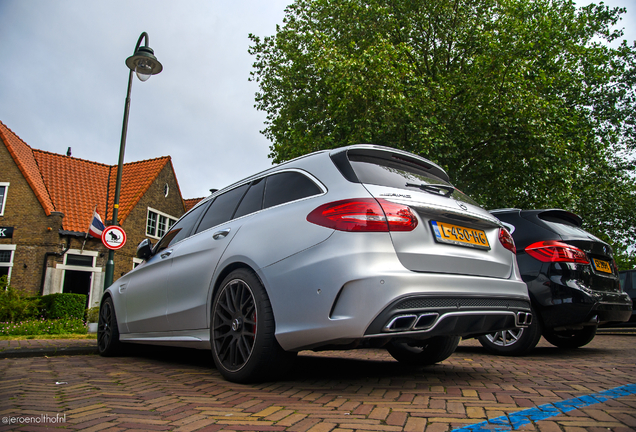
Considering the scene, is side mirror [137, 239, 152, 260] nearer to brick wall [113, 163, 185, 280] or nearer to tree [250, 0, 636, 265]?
tree [250, 0, 636, 265]

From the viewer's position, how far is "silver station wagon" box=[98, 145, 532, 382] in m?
2.88

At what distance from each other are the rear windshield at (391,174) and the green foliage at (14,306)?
48.1ft

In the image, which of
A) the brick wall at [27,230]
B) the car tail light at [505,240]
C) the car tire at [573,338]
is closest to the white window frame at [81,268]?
the brick wall at [27,230]

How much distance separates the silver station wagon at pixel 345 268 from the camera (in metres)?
2.88

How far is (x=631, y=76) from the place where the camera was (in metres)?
21.7

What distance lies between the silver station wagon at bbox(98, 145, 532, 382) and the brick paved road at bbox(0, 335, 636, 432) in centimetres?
34

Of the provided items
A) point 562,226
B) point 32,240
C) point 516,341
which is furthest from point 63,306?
point 562,226

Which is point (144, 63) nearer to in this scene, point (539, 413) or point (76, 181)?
point (539, 413)

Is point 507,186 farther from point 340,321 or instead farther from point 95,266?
point 95,266

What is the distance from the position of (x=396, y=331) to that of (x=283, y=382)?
1.24 metres

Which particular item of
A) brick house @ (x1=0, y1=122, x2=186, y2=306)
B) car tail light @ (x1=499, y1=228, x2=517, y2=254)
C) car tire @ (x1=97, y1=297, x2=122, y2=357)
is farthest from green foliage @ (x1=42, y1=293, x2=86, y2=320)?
car tail light @ (x1=499, y1=228, x2=517, y2=254)

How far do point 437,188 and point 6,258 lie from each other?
23.3 metres

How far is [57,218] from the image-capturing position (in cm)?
2180

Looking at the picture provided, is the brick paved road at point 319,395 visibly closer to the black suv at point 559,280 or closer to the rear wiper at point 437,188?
the black suv at point 559,280
